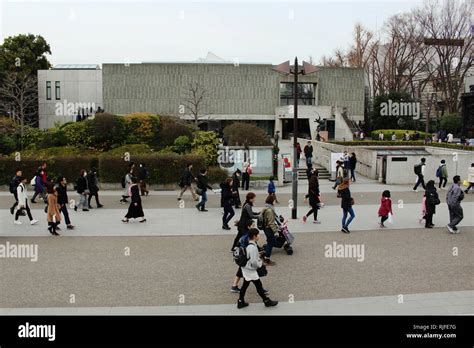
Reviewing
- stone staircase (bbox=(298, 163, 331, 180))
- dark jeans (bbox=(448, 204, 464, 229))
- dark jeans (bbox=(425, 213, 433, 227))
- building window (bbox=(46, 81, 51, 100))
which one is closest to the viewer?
dark jeans (bbox=(448, 204, 464, 229))

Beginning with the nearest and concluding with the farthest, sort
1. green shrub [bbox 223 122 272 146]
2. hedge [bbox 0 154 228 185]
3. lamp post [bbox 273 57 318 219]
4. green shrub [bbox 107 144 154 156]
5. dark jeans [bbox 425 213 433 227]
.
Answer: dark jeans [bbox 425 213 433 227]
lamp post [bbox 273 57 318 219]
hedge [bbox 0 154 228 185]
green shrub [bbox 107 144 154 156]
green shrub [bbox 223 122 272 146]

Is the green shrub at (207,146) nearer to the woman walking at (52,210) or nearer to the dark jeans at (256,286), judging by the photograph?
the woman walking at (52,210)

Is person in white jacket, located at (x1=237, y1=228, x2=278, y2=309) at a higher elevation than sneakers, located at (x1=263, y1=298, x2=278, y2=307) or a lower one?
higher

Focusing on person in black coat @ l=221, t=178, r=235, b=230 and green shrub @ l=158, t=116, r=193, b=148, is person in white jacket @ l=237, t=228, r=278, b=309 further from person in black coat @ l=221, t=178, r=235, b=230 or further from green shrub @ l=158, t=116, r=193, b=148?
green shrub @ l=158, t=116, r=193, b=148

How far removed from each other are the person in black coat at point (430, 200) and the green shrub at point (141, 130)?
18233mm

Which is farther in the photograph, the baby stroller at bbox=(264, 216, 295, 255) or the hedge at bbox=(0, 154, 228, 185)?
the hedge at bbox=(0, 154, 228, 185)

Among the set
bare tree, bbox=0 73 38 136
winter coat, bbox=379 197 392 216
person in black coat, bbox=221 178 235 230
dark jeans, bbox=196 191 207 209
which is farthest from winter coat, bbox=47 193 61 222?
bare tree, bbox=0 73 38 136

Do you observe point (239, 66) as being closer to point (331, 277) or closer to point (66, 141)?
point (66, 141)

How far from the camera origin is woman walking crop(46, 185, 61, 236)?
42.0 feet

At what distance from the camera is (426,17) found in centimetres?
4431

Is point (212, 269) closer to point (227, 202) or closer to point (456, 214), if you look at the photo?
point (227, 202)

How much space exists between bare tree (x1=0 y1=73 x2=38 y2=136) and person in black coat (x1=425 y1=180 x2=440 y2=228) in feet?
111

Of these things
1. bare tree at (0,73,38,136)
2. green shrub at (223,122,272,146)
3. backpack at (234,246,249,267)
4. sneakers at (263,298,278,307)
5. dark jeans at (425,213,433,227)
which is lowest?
sneakers at (263,298,278,307)
